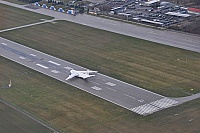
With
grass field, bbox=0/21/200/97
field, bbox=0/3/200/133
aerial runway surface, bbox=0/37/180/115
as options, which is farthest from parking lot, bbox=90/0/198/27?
aerial runway surface, bbox=0/37/180/115

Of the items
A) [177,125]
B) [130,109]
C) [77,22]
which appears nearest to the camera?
[177,125]

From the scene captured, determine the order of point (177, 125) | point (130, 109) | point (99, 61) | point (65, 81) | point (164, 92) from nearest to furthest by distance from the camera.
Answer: point (177, 125)
point (130, 109)
point (164, 92)
point (65, 81)
point (99, 61)

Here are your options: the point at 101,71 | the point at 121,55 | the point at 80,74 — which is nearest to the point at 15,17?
the point at 121,55

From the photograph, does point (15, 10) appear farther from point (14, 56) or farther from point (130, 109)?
point (130, 109)

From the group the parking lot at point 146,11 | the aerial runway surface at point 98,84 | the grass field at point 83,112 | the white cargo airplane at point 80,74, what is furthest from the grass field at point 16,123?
the parking lot at point 146,11

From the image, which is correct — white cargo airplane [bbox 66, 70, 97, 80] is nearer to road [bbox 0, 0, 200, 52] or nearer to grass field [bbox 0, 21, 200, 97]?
grass field [bbox 0, 21, 200, 97]

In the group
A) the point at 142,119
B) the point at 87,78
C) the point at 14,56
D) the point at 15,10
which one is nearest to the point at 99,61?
the point at 87,78
